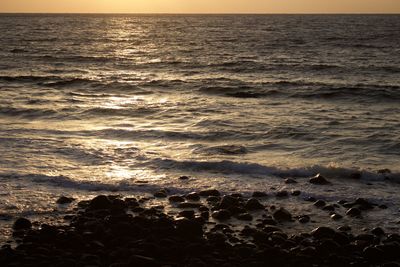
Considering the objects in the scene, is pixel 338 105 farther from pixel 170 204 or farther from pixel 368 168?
pixel 170 204

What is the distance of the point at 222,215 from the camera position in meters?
10.8

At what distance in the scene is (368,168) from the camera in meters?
14.7

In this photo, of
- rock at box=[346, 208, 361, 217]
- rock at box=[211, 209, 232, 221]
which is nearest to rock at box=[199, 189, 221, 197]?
rock at box=[211, 209, 232, 221]

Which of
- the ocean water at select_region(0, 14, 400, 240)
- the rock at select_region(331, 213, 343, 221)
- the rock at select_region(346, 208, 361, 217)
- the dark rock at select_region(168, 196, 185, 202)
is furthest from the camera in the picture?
the ocean water at select_region(0, 14, 400, 240)

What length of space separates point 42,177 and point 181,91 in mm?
17748

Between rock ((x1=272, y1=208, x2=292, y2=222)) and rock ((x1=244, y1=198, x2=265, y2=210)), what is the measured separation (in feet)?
1.64

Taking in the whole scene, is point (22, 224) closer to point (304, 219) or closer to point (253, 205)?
point (253, 205)

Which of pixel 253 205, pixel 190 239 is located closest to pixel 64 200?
pixel 190 239

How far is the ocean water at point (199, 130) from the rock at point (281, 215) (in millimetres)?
701

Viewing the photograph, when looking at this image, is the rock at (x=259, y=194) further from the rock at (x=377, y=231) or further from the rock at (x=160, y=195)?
the rock at (x=377, y=231)

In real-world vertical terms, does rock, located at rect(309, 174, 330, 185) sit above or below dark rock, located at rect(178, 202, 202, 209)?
below

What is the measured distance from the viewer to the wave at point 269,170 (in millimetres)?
13914

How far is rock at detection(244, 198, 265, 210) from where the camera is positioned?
11.3 meters

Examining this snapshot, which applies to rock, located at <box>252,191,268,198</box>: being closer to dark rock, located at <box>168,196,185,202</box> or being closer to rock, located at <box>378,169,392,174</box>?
dark rock, located at <box>168,196,185,202</box>
